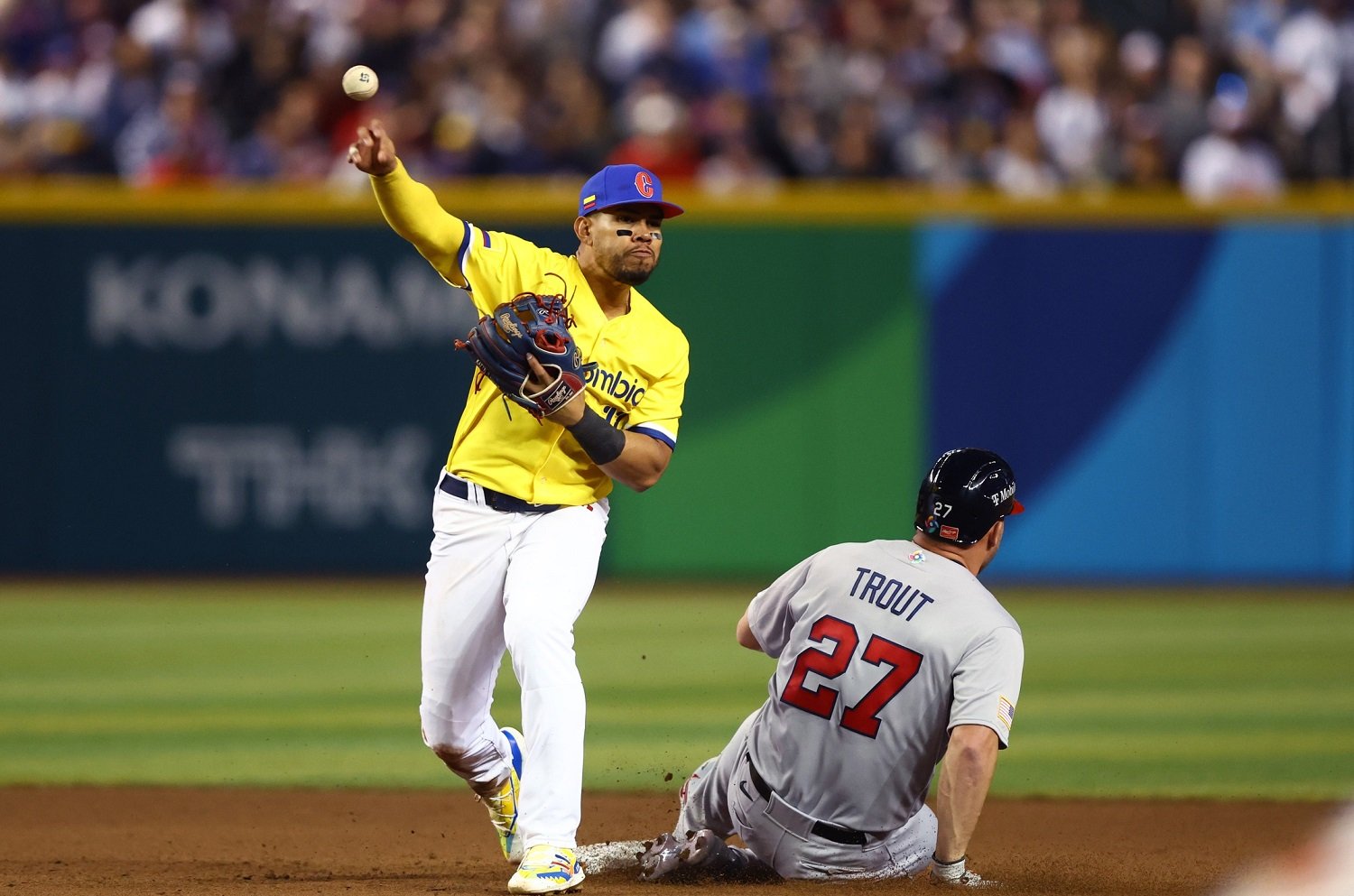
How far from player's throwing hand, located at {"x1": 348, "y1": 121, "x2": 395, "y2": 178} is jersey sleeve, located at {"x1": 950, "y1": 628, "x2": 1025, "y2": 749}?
207cm

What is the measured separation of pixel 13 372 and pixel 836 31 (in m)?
6.95

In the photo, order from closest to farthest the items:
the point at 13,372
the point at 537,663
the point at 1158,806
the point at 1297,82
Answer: the point at 537,663, the point at 1158,806, the point at 13,372, the point at 1297,82

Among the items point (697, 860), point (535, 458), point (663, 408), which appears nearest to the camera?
point (697, 860)

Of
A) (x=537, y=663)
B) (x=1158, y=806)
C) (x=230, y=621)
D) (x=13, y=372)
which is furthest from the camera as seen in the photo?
(x=13, y=372)

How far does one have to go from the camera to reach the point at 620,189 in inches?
210

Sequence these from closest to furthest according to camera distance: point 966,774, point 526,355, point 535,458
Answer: point 966,774 → point 526,355 → point 535,458

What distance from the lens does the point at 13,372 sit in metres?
13.4

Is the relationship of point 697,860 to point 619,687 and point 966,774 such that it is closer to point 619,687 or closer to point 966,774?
point 966,774

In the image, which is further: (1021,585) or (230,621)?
(1021,585)

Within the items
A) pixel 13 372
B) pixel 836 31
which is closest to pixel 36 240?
pixel 13 372

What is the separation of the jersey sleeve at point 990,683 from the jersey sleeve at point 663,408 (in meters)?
1.12

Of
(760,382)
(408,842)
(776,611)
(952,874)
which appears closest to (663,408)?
(776,611)

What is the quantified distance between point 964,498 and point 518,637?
1.25 m

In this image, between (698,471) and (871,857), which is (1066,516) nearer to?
(698,471)
